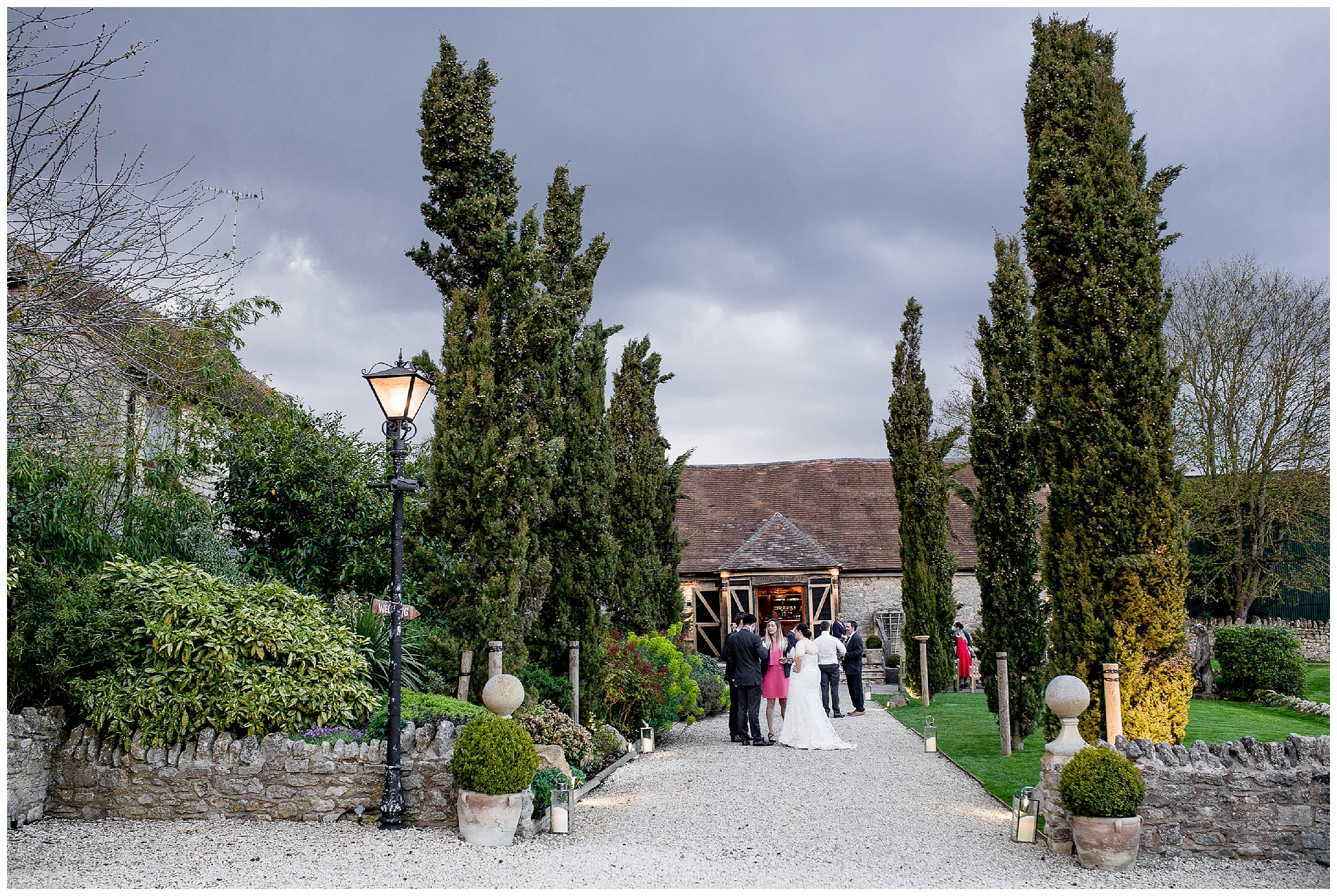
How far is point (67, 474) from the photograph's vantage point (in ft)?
26.3

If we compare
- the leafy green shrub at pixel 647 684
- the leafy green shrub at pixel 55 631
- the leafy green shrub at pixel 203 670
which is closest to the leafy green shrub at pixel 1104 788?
the leafy green shrub at pixel 203 670

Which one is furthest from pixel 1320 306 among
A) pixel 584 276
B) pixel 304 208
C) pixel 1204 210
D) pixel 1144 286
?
pixel 304 208

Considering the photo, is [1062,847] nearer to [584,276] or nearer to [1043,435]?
[1043,435]

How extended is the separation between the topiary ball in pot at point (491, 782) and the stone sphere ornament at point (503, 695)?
32cm

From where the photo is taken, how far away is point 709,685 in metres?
15.1

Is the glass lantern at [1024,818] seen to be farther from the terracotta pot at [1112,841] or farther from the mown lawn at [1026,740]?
the mown lawn at [1026,740]

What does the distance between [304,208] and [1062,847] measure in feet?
28.6

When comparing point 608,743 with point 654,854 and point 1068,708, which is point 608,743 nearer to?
point 654,854

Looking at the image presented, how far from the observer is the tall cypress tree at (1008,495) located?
1124 centimetres

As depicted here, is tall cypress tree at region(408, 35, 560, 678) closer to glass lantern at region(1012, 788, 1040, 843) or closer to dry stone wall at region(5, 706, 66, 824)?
dry stone wall at region(5, 706, 66, 824)

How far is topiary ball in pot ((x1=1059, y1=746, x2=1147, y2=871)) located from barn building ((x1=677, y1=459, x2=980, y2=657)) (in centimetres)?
1495

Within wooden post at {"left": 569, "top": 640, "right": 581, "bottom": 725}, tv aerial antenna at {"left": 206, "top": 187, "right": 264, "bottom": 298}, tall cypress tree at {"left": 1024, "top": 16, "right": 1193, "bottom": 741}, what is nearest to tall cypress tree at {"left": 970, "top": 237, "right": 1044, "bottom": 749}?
tall cypress tree at {"left": 1024, "top": 16, "right": 1193, "bottom": 741}

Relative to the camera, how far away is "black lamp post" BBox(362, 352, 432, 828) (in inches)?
260

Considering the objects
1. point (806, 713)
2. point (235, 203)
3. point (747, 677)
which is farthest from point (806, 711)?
point (235, 203)
